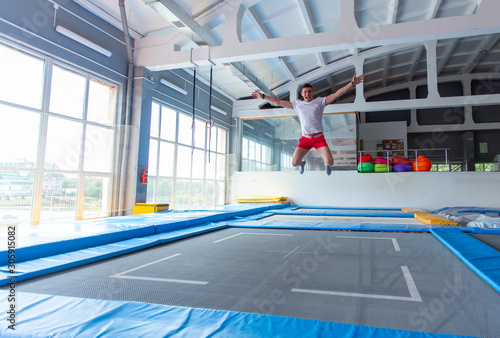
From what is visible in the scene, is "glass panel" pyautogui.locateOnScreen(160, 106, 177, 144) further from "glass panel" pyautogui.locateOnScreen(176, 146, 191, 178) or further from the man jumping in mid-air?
the man jumping in mid-air

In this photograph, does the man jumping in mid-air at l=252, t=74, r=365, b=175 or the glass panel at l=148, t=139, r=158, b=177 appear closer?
the man jumping in mid-air at l=252, t=74, r=365, b=175

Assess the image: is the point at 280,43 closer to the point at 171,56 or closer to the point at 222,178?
the point at 171,56

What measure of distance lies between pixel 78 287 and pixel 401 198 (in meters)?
8.67

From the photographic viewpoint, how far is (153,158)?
6.92 m

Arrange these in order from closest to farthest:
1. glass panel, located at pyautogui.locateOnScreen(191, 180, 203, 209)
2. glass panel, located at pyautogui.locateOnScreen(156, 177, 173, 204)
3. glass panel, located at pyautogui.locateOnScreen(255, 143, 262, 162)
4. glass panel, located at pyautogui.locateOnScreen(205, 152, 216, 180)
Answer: glass panel, located at pyautogui.locateOnScreen(156, 177, 173, 204)
glass panel, located at pyautogui.locateOnScreen(191, 180, 203, 209)
glass panel, located at pyautogui.locateOnScreen(205, 152, 216, 180)
glass panel, located at pyautogui.locateOnScreen(255, 143, 262, 162)

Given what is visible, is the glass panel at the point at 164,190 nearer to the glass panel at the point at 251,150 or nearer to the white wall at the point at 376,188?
the white wall at the point at 376,188

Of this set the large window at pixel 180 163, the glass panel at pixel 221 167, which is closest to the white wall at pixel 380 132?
the glass panel at pixel 221 167

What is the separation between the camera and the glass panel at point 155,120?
688 centimetres

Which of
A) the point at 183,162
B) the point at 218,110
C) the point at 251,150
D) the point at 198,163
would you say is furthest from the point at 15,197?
the point at 251,150

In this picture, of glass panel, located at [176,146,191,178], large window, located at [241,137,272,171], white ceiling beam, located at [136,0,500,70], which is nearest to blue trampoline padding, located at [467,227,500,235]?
white ceiling beam, located at [136,0,500,70]

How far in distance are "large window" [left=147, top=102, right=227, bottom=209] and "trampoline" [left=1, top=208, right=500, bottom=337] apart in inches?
157

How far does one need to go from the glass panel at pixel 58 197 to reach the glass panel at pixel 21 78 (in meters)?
1.12

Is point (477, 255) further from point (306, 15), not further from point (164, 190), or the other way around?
point (164, 190)

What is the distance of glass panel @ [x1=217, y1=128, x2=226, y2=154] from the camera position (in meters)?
9.74
